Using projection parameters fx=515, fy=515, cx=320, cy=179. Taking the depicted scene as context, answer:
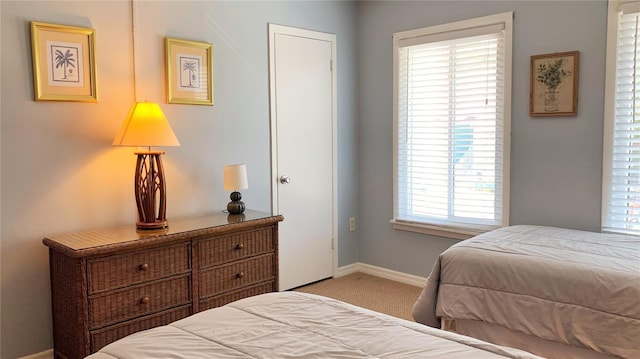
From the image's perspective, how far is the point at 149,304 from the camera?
2777 millimetres

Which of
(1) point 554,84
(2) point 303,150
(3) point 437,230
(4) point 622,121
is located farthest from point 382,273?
(4) point 622,121

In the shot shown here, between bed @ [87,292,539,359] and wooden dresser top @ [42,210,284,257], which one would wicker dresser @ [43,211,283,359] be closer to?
wooden dresser top @ [42,210,284,257]

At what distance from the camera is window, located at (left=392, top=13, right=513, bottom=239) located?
3797 mm

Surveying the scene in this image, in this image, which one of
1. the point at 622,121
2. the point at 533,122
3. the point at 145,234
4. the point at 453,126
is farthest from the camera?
the point at 453,126

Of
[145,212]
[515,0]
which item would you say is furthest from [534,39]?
[145,212]

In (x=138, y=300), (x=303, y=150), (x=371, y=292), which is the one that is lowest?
(x=371, y=292)

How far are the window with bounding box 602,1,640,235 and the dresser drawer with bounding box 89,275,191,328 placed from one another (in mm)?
2711

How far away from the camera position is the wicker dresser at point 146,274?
2551 mm

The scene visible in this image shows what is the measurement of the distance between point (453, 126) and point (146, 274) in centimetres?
254

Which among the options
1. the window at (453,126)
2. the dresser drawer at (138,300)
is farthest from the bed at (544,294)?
the dresser drawer at (138,300)

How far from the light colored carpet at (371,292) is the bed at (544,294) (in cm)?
92

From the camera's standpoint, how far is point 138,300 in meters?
2.73

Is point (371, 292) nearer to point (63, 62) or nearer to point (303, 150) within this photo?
point (303, 150)

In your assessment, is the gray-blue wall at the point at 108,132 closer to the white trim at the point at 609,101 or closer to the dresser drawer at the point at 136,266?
the dresser drawer at the point at 136,266
